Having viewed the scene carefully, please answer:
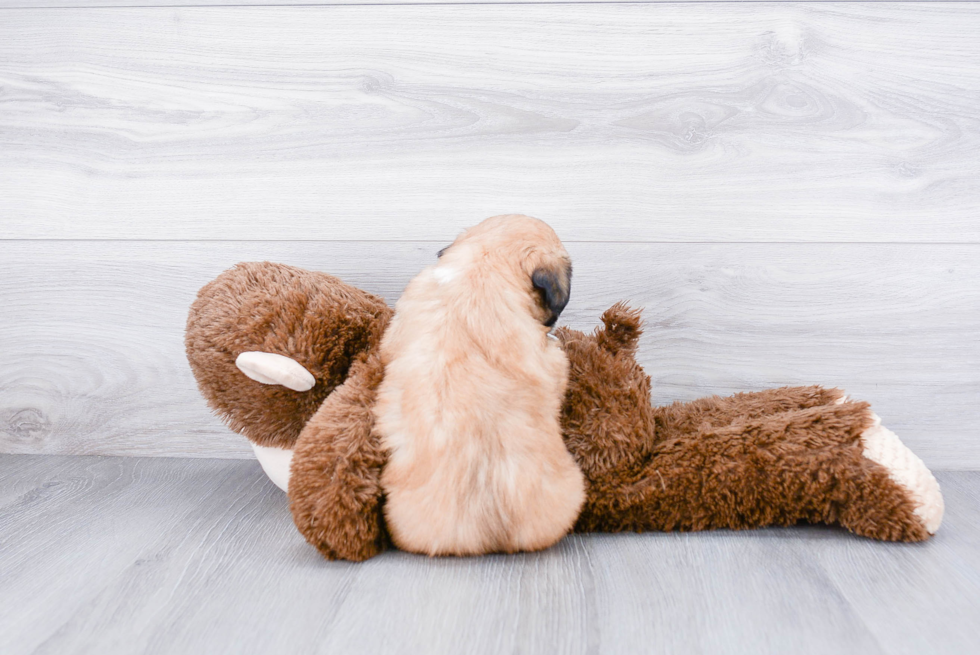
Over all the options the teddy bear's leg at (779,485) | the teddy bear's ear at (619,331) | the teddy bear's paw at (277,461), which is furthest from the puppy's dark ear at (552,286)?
the teddy bear's paw at (277,461)

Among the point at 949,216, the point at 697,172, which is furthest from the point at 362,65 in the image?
the point at 949,216

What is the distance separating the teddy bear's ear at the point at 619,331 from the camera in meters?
0.98

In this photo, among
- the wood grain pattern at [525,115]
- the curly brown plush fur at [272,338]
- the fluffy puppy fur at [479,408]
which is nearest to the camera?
A: the fluffy puppy fur at [479,408]

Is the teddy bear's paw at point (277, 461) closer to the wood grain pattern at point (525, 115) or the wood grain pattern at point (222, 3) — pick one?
the wood grain pattern at point (525, 115)

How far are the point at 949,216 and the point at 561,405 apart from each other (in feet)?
2.46

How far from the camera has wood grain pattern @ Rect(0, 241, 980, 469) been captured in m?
1.14

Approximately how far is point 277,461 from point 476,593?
15.2 inches

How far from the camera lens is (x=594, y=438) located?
3.04 feet

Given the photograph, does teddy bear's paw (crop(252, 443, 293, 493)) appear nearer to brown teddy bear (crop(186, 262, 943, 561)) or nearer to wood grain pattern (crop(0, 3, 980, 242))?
brown teddy bear (crop(186, 262, 943, 561))

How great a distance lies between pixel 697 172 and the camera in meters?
1.12

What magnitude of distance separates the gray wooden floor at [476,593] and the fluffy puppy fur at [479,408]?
0.06 metres

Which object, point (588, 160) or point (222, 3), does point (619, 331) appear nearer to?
point (588, 160)

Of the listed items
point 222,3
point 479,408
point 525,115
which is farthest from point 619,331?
point 222,3

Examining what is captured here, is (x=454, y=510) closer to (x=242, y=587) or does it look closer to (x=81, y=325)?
(x=242, y=587)
